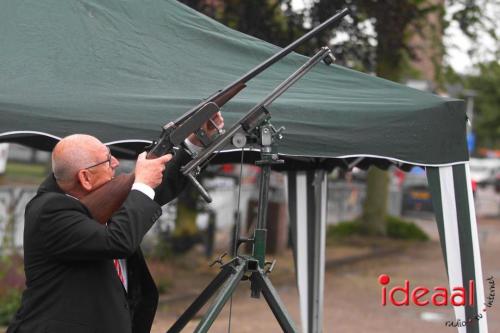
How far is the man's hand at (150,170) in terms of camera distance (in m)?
3.22

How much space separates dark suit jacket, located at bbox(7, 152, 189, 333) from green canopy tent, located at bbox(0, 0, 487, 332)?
3.78ft

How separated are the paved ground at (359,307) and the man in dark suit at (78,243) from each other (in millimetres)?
4424

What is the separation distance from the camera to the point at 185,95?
465cm

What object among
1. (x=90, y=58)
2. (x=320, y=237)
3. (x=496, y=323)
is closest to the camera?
(x=90, y=58)

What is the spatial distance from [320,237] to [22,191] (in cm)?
564

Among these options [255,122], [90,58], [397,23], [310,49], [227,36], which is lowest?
[255,122]

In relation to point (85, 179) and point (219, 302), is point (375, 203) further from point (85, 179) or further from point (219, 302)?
point (85, 179)

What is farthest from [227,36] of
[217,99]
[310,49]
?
[310,49]

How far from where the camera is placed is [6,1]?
498 centimetres

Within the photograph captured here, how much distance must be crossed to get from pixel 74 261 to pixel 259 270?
1002 mm

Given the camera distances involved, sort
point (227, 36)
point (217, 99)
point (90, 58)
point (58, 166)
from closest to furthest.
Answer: point (58, 166) → point (217, 99) → point (90, 58) → point (227, 36)

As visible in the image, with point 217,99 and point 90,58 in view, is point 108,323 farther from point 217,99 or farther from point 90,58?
point 90,58

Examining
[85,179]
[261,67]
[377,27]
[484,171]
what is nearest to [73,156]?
[85,179]

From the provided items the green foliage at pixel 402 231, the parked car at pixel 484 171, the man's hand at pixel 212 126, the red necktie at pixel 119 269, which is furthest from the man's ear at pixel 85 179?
the parked car at pixel 484 171
